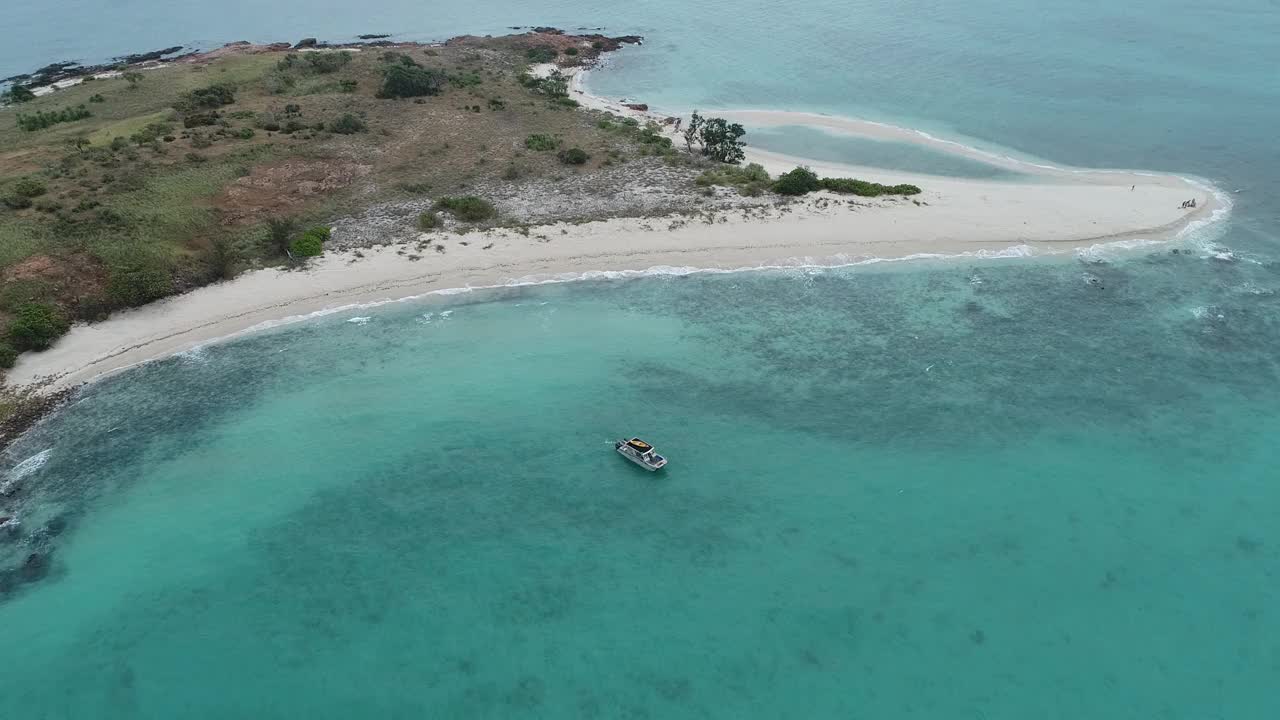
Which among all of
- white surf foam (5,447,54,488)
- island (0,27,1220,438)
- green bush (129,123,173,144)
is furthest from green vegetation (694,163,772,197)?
green bush (129,123,173,144)

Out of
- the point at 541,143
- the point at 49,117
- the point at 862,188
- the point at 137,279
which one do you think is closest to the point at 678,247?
the point at 862,188

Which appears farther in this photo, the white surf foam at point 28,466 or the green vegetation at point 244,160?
Answer: the green vegetation at point 244,160

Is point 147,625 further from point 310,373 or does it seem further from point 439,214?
point 439,214

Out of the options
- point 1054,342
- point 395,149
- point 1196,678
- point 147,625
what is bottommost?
point 1196,678

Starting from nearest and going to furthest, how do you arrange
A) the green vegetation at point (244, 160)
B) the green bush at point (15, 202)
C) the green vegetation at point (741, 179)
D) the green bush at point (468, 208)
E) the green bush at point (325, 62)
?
the green vegetation at point (244, 160), the green bush at point (15, 202), the green bush at point (468, 208), the green vegetation at point (741, 179), the green bush at point (325, 62)

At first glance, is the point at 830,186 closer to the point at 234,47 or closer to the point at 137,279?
the point at 137,279

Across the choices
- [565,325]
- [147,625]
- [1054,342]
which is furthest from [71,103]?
[1054,342]

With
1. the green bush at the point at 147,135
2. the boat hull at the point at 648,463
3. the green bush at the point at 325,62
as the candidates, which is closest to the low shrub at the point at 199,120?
the green bush at the point at 147,135

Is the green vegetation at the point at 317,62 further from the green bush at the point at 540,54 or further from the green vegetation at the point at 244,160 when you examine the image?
the green bush at the point at 540,54
